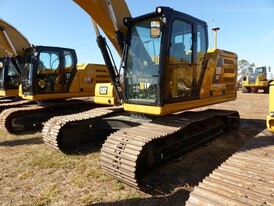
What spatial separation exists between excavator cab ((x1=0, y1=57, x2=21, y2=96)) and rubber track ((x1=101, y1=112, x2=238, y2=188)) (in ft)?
28.3

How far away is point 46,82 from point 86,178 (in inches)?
210

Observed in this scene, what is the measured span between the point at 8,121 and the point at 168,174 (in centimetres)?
592

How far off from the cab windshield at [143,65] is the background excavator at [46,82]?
4.55m

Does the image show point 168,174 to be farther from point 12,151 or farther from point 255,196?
point 12,151

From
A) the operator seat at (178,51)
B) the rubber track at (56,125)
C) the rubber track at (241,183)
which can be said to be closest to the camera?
the rubber track at (241,183)

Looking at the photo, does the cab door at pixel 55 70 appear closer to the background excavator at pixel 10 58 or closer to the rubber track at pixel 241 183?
the background excavator at pixel 10 58

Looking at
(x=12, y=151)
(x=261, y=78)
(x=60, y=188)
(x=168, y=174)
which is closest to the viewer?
(x=60, y=188)

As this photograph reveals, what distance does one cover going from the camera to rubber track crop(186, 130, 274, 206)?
91.9 inches

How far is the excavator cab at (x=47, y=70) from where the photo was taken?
28.7 ft

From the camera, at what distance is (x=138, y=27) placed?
5.16 metres

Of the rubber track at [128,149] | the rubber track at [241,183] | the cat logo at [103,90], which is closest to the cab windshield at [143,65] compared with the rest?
the rubber track at [128,149]

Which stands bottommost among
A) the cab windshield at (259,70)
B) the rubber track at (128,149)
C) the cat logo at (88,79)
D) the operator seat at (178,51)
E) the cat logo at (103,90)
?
the rubber track at (128,149)

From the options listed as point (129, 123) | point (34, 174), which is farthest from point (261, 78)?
point (34, 174)

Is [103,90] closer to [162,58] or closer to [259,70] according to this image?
[162,58]
